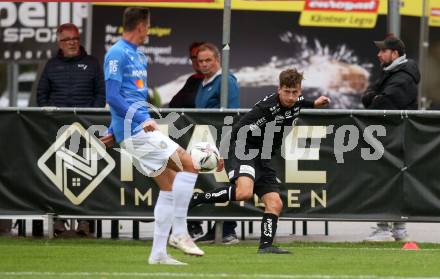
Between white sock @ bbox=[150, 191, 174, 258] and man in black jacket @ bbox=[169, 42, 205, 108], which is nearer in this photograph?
white sock @ bbox=[150, 191, 174, 258]

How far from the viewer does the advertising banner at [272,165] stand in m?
14.2

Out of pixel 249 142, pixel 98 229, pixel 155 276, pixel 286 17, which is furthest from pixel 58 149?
pixel 286 17

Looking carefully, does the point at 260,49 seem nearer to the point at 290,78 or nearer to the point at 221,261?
the point at 290,78

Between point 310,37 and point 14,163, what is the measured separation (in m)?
7.35

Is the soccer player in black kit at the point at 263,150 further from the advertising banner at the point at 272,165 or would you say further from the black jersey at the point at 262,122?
the advertising banner at the point at 272,165

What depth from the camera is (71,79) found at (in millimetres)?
15172

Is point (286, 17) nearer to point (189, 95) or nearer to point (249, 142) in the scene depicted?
point (189, 95)

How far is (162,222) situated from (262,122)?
207cm

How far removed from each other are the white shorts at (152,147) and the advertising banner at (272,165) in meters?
3.23

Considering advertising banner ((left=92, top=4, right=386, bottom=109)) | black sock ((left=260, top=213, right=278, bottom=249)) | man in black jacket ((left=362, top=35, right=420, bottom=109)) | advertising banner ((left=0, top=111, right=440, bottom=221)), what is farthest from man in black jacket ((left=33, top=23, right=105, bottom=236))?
advertising banner ((left=92, top=4, right=386, bottom=109))

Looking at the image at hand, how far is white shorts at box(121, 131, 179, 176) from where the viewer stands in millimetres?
10828

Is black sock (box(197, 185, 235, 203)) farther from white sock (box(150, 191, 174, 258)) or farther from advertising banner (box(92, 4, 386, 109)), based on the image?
advertising banner (box(92, 4, 386, 109))

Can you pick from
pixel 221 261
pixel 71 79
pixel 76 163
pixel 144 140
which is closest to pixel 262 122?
pixel 221 261

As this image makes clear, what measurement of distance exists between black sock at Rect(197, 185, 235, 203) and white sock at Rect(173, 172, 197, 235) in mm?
1905
